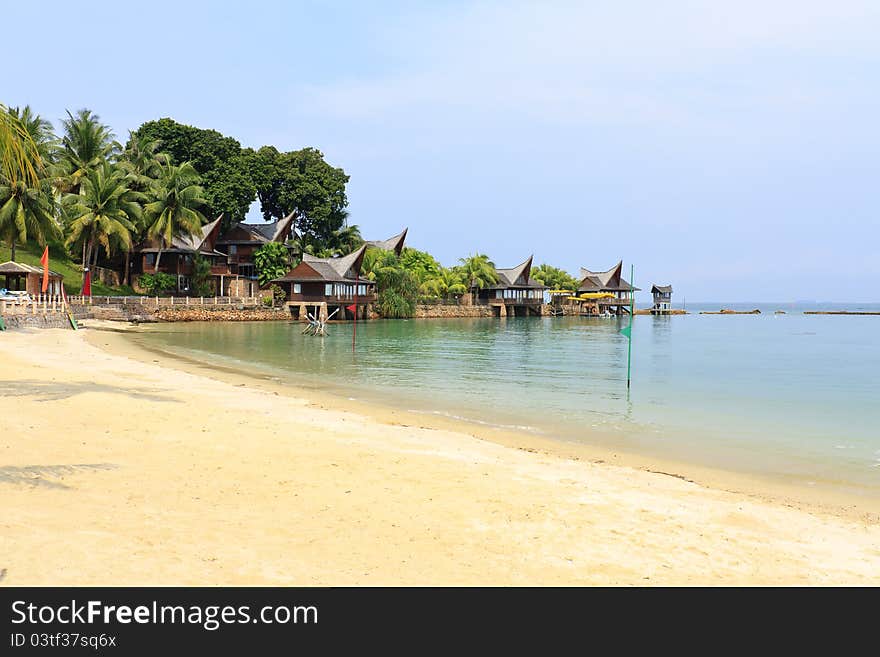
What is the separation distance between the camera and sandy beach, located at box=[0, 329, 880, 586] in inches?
185

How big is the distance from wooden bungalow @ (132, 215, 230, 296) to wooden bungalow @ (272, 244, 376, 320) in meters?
7.65

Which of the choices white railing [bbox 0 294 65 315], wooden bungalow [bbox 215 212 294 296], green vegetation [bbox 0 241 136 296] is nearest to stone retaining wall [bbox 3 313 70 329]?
white railing [bbox 0 294 65 315]

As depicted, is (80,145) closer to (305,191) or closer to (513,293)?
(305,191)

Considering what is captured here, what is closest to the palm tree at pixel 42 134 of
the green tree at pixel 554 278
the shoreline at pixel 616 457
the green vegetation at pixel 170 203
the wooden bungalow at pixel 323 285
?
the green vegetation at pixel 170 203

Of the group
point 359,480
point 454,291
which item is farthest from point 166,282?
point 359,480

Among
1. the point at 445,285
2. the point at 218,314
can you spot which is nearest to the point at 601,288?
the point at 445,285

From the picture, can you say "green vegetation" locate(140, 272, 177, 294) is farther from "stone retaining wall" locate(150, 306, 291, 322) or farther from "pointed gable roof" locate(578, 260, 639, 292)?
"pointed gable roof" locate(578, 260, 639, 292)

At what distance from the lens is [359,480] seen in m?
7.35

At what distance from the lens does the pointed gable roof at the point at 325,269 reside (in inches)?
2414

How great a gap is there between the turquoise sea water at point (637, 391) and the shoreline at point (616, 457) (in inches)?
18.6

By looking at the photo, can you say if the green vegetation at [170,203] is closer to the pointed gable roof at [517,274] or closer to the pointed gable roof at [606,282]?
the pointed gable roof at [517,274]

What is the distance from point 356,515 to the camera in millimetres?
6047

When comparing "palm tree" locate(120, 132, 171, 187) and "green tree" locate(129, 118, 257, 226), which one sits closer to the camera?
"palm tree" locate(120, 132, 171, 187)
